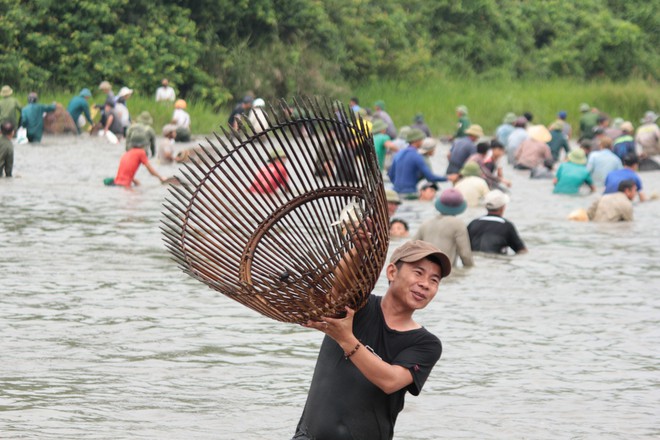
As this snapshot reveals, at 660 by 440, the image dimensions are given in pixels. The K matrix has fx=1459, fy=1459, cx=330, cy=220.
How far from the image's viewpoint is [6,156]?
74.6 feet

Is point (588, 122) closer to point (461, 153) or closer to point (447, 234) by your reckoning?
point (461, 153)

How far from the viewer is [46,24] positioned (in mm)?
38062

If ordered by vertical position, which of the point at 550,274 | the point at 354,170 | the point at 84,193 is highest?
the point at 354,170

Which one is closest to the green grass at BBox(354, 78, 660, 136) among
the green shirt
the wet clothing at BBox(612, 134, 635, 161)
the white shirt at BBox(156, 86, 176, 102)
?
the white shirt at BBox(156, 86, 176, 102)

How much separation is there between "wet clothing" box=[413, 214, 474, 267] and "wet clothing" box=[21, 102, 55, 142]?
16.8m

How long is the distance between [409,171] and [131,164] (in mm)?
4403

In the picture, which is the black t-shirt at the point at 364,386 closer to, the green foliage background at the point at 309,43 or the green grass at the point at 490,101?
the green grass at the point at 490,101

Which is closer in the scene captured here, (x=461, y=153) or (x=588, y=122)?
(x=461, y=153)

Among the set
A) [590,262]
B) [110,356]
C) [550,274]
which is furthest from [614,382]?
[590,262]

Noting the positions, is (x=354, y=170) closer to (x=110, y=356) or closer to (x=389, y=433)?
(x=389, y=433)

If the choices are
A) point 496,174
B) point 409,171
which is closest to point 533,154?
point 496,174

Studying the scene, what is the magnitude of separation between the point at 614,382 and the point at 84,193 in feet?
43.7

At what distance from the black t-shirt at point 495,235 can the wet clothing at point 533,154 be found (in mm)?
12292

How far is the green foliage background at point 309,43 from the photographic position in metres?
37.7
